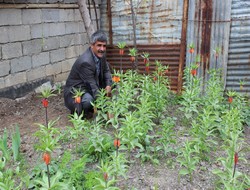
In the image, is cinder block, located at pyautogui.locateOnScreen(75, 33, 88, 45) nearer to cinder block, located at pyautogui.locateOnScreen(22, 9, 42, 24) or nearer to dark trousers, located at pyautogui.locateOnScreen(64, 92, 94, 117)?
cinder block, located at pyautogui.locateOnScreen(22, 9, 42, 24)

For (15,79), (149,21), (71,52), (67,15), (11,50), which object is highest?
(67,15)

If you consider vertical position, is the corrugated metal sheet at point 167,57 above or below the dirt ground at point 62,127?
above

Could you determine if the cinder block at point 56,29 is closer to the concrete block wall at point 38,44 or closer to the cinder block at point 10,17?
the concrete block wall at point 38,44

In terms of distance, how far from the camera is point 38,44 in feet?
18.1

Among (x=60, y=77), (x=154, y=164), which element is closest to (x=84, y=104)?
(x=154, y=164)

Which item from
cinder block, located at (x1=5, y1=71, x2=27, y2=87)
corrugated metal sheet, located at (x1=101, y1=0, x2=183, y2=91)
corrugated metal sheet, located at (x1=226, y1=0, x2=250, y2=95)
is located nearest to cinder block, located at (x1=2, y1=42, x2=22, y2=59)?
cinder block, located at (x1=5, y1=71, x2=27, y2=87)

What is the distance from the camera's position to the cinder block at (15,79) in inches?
198

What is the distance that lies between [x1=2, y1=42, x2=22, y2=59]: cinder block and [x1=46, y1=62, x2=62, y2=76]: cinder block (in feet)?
2.39

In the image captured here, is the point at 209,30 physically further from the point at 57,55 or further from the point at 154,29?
the point at 57,55

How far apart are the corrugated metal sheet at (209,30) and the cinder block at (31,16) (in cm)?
274

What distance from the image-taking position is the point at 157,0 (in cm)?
610

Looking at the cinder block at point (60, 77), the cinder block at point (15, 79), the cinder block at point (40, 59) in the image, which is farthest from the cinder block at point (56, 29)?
the cinder block at point (15, 79)

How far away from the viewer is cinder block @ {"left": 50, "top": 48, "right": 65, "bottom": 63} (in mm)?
5864

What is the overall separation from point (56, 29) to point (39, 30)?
417 millimetres
